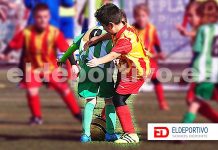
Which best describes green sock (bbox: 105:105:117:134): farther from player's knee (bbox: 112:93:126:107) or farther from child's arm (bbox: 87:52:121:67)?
child's arm (bbox: 87:52:121:67)

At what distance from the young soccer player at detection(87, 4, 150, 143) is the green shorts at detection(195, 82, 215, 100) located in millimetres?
4482

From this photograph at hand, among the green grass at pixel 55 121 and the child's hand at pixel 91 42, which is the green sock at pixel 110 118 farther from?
the child's hand at pixel 91 42

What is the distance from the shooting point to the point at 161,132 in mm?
4777

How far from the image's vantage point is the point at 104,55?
377 centimetres

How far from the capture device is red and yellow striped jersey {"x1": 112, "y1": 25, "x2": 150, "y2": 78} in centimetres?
365

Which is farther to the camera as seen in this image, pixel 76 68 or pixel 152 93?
pixel 152 93

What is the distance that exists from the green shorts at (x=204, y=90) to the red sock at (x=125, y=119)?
14.0 feet

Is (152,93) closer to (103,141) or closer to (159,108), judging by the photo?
(159,108)

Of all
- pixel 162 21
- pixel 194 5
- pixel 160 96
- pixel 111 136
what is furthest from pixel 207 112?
pixel 162 21

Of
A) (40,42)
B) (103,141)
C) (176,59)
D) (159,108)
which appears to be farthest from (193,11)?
(103,141)

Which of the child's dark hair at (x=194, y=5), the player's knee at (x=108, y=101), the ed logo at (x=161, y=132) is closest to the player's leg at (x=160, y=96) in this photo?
the child's dark hair at (x=194, y=5)

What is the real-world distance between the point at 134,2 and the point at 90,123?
16.2 m

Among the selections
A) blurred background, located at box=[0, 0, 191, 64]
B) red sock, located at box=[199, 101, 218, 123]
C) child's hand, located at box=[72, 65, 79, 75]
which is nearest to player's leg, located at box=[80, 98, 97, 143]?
child's hand, located at box=[72, 65, 79, 75]

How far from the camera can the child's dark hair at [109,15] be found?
3.62 meters
